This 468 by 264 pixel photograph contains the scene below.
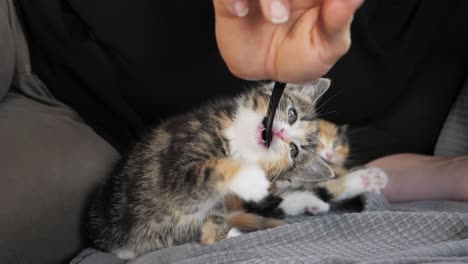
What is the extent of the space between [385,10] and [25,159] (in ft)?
3.40

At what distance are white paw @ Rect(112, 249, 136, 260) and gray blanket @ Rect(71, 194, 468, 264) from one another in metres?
0.09

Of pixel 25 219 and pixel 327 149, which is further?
pixel 327 149

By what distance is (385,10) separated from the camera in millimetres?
1407

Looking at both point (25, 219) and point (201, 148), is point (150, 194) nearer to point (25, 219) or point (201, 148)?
point (201, 148)

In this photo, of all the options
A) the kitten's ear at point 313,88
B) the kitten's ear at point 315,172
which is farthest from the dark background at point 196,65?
the kitten's ear at point 315,172

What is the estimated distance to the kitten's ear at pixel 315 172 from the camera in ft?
4.32

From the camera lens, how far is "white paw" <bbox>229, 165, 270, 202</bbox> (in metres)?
1.02

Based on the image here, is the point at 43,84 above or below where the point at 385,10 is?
below

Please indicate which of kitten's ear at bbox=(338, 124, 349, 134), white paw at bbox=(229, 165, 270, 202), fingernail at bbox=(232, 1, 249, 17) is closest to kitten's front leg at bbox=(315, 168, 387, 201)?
kitten's ear at bbox=(338, 124, 349, 134)

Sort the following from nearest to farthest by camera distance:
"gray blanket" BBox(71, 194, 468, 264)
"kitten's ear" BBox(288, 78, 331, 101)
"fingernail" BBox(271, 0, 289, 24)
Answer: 1. "fingernail" BBox(271, 0, 289, 24)
2. "gray blanket" BBox(71, 194, 468, 264)
3. "kitten's ear" BBox(288, 78, 331, 101)

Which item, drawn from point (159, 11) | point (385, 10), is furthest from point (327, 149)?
point (159, 11)

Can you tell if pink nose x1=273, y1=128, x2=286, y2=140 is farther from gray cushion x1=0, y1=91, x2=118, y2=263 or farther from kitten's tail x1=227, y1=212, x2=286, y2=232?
gray cushion x1=0, y1=91, x2=118, y2=263

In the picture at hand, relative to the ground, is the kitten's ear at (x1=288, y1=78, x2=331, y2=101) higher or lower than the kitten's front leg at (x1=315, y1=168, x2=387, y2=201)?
higher

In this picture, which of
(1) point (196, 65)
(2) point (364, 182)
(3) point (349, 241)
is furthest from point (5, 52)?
(2) point (364, 182)
